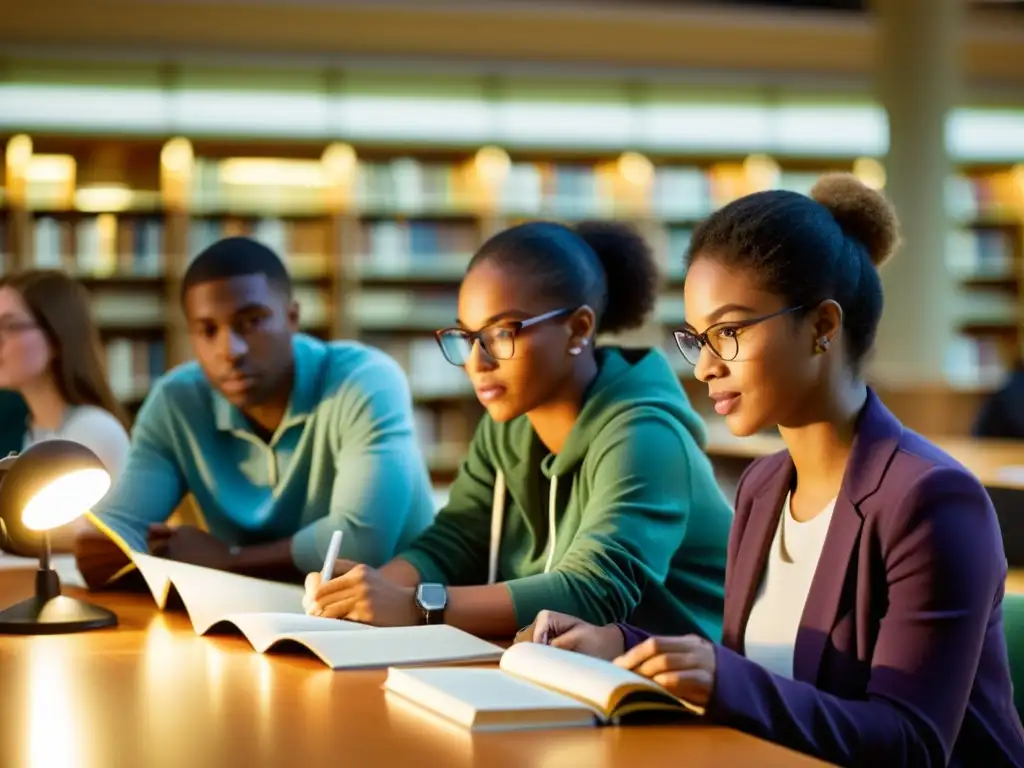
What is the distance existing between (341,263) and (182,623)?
594 cm

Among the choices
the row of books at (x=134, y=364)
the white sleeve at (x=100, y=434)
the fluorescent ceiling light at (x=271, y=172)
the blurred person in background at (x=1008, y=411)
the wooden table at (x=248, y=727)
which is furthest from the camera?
the fluorescent ceiling light at (x=271, y=172)

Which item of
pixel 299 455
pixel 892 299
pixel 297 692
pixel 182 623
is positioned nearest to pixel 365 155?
pixel 892 299

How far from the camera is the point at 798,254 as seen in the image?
1.43 metres

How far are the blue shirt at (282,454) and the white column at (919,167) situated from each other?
4.78m

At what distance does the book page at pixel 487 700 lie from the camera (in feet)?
3.95

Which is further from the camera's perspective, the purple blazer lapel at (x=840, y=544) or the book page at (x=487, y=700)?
the purple blazer lapel at (x=840, y=544)

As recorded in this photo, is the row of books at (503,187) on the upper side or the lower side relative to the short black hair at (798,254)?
upper

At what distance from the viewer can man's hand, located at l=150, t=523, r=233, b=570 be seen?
231 cm

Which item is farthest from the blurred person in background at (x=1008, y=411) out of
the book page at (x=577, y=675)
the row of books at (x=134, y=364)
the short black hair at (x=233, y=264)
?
the book page at (x=577, y=675)

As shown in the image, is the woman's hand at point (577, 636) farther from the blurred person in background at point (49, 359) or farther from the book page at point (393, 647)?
the blurred person in background at point (49, 359)

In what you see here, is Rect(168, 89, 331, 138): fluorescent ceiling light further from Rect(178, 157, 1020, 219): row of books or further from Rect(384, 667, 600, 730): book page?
Rect(384, 667, 600, 730): book page

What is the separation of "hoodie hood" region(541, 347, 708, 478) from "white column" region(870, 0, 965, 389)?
506cm

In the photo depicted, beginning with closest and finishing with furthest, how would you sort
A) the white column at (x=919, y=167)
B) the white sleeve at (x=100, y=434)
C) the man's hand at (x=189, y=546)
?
the man's hand at (x=189, y=546)
the white sleeve at (x=100, y=434)
the white column at (x=919, y=167)

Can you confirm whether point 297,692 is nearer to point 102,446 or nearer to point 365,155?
point 102,446
